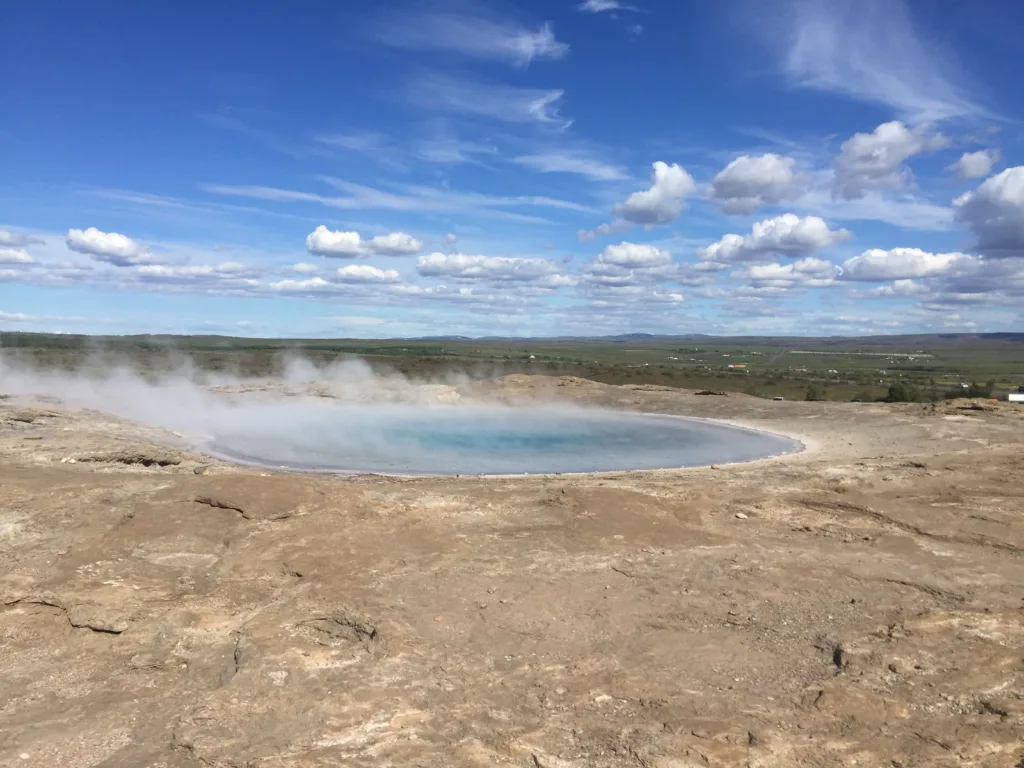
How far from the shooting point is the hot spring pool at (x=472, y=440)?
17.2 m

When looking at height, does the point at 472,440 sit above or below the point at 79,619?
below

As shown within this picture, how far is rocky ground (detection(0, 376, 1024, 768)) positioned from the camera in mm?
4797

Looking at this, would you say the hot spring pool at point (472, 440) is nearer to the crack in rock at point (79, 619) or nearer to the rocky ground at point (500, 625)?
the rocky ground at point (500, 625)

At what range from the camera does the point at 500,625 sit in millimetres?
6742

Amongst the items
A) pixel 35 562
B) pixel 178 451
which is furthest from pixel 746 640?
pixel 178 451

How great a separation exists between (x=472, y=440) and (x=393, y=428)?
11.3 feet

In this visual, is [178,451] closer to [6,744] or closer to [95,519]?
[95,519]

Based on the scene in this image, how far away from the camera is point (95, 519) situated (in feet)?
29.7

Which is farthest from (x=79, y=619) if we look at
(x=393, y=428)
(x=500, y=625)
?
(x=393, y=428)

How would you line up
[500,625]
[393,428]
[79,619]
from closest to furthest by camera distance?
1. [79,619]
2. [500,625]
3. [393,428]

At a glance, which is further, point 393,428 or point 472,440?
point 393,428

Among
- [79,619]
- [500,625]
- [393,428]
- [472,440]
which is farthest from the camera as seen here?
[393,428]

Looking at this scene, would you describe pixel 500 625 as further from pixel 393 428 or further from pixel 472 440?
pixel 393 428

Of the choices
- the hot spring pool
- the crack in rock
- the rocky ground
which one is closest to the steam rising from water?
the hot spring pool
